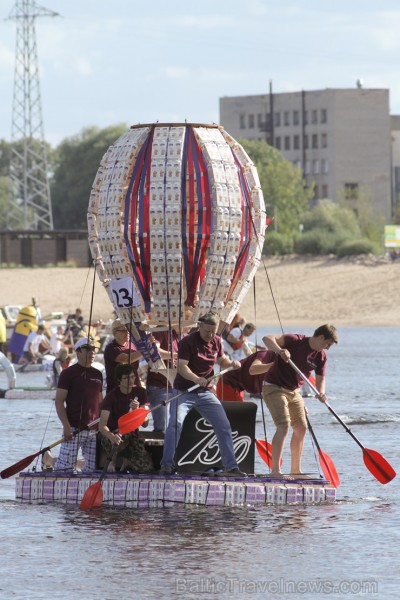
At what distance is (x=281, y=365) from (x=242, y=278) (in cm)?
229

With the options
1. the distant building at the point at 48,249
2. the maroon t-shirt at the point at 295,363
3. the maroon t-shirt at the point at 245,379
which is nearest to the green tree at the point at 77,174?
the distant building at the point at 48,249

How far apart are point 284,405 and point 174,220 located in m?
2.48

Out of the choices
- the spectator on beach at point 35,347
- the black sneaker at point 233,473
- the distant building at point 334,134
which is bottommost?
the spectator on beach at point 35,347

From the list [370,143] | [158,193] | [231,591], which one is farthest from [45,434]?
[370,143]

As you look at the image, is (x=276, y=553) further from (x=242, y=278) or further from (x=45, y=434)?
(x=45, y=434)

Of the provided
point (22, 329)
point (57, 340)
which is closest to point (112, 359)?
point (57, 340)

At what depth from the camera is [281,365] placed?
16906 mm

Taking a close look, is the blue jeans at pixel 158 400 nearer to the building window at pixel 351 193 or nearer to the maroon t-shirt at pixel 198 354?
the maroon t-shirt at pixel 198 354

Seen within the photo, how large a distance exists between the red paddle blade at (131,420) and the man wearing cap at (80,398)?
74 cm

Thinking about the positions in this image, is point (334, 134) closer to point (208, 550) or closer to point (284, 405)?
point (284, 405)

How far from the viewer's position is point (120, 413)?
16.5 meters

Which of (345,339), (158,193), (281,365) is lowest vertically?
(345,339)

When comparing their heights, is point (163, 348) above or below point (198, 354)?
below

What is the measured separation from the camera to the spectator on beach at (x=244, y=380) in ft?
57.2
